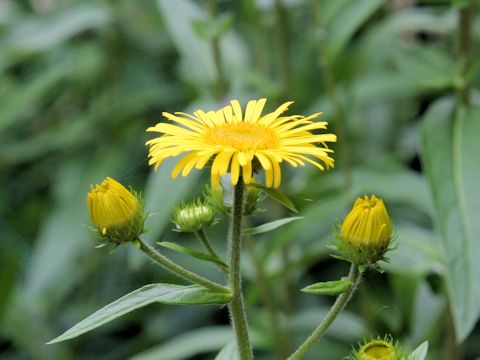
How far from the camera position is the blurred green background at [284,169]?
1514 millimetres

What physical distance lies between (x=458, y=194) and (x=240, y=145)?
64 cm

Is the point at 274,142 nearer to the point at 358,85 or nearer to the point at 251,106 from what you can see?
the point at 251,106

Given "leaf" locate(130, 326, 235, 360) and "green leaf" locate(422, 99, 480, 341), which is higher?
"green leaf" locate(422, 99, 480, 341)

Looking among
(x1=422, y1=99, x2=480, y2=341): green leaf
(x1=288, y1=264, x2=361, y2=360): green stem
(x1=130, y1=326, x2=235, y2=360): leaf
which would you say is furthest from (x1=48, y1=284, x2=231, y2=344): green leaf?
(x1=130, y1=326, x2=235, y2=360): leaf

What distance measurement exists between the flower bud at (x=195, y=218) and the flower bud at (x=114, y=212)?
0.08 m

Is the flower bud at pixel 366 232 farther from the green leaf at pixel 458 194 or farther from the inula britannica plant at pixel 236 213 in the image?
the green leaf at pixel 458 194

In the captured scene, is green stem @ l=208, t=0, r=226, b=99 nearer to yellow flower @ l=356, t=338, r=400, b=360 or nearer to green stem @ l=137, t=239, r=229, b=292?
green stem @ l=137, t=239, r=229, b=292

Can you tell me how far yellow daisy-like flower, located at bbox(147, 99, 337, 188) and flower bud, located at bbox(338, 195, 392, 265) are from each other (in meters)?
0.06

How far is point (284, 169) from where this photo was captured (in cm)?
193

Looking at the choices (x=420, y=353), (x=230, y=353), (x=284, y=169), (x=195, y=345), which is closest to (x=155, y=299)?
(x=230, y=353)

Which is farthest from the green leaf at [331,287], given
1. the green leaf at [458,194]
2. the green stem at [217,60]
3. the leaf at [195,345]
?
the green stem at [217,60]

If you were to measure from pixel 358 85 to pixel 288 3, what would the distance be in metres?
0.29

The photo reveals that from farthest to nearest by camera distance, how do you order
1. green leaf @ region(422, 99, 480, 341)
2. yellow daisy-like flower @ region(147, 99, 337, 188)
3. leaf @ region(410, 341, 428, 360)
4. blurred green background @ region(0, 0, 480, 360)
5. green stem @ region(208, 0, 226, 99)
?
green stem @ region(208, 0, 226, 99) → blurred green background @ region(0, 0, 480, 360) → green leaf @ region(422, 99, 480, 341) → leaf @ region(410, 341, 428, 360) → yellow daisy-like flower @ region(147, 99, 337, 188)

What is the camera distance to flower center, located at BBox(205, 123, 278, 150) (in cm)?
80
